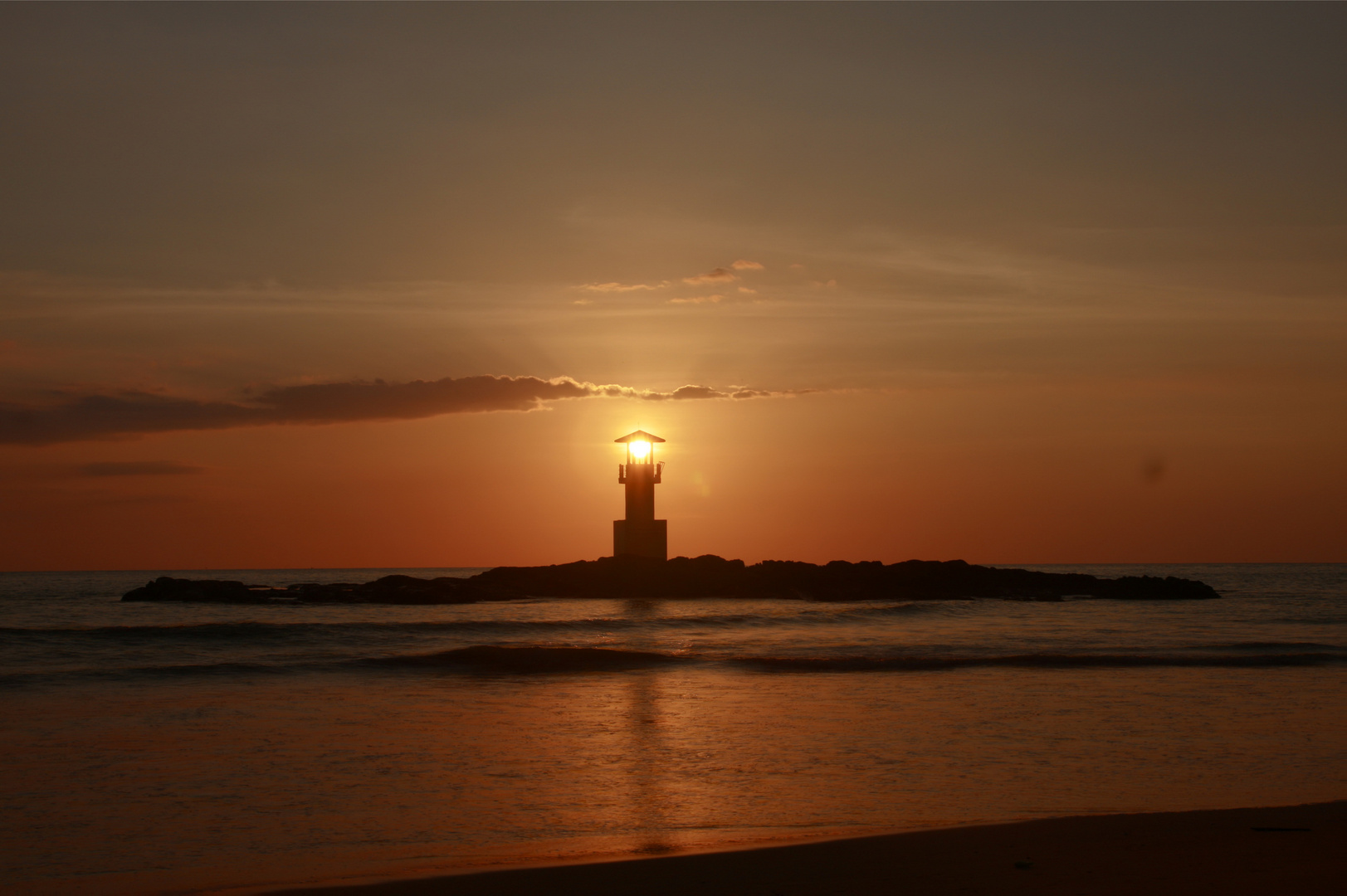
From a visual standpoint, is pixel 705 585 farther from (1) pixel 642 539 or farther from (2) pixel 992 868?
(2) pixel 992 868

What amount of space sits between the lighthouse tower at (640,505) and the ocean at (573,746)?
1941 centimetres

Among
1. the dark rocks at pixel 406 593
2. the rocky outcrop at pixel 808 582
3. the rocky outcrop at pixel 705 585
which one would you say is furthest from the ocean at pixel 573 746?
the rocky outcrop at pixel 808 582

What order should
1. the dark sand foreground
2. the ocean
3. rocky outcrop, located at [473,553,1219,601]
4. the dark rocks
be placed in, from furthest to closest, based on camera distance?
rocky outcrop, located at [473,553,1219,601], the dark rocks, the ocean, the dark sand foreground

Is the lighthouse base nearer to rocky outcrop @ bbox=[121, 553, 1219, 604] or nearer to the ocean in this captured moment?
rocky outcrop @ bbox=[121, 553, 1219, 604]

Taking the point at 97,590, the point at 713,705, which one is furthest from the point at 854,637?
the point at 97,590

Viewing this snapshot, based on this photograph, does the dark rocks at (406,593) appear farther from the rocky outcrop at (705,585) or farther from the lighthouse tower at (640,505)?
the lighthouse tower at (640,505)

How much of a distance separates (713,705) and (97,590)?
182 feet

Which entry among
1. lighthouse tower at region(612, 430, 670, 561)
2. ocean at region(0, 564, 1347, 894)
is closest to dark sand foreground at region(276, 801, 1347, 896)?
ocean at region(0, 564, 1347, 894)

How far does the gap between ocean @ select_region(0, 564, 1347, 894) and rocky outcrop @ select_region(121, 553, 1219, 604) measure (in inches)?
771

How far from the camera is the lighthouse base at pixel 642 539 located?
141ft

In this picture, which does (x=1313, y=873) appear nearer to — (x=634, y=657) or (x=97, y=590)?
(x=634, y=657)

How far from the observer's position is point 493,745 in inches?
416

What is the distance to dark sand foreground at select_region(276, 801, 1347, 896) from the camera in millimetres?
5855

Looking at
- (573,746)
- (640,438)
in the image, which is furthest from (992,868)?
(640,438)
